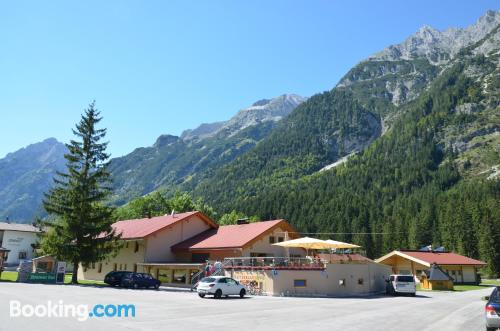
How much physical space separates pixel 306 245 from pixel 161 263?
16457 mm

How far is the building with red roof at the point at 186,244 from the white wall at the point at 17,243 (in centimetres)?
4040

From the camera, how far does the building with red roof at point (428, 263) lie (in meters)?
56.5

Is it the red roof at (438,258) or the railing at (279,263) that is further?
the red roof at (438,258)

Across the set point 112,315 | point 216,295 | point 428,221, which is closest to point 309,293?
point 216,295

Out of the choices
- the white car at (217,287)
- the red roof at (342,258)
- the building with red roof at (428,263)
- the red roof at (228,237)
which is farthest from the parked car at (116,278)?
the building with red roof at (428,263)

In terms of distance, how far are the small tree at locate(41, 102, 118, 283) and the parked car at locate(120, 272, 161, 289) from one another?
6.35 meters

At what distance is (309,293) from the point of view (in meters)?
32.3

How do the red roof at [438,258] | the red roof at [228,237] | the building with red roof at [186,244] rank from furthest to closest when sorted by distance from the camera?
the red roof at [438,258]
the building with red roof at [186,244]
the red roof at [228,237]

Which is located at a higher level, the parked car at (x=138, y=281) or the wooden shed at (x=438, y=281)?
the parked car at (x=138, y=281)

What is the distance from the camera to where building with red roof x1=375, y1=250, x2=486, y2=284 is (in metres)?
56.5

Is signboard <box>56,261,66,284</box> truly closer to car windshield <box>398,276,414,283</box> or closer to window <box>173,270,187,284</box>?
window <box>173,270,187,284</box>

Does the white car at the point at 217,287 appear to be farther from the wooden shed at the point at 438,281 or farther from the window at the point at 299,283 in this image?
the wooden shed at the point at 438,281

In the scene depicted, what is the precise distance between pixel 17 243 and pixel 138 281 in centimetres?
5924

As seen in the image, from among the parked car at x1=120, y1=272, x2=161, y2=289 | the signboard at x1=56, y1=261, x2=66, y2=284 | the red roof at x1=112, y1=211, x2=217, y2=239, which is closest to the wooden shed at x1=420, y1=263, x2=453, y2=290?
the red roof at x1=112, y1=211, x2=217, y2=239
